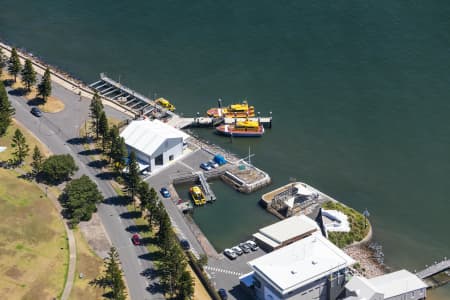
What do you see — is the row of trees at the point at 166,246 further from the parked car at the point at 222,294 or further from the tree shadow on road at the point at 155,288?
the parked car at the point at 222,294

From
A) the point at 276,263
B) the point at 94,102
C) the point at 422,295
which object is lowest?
the point at 422,295

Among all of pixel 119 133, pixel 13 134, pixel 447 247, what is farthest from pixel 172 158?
pixel 447 247

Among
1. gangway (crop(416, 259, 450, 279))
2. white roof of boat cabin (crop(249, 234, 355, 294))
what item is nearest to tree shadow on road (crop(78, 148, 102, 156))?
white roof of boat cabin (crop(249, 234, 355, 294))

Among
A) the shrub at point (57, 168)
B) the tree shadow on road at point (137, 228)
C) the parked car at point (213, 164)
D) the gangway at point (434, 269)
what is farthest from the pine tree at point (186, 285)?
the parked car at point (213, 164)

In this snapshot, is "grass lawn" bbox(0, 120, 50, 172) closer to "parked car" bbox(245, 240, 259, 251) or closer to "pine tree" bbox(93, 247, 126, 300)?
"pine tree" bbox(93, 247, 126, 300)

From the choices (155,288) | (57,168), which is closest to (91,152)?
(57,168)

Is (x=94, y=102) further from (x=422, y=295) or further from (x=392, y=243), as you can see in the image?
(x=422, y=295)

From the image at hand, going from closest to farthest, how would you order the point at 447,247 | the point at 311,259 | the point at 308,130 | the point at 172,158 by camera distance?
the point at 311,259 < the point at 447,247 < the point at 172,158 < the point at 308,130
